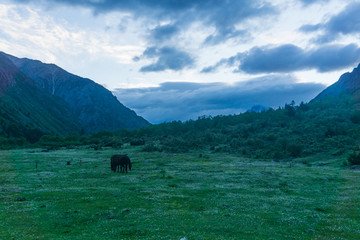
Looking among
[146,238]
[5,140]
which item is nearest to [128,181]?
[146,238]

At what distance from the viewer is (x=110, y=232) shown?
15.5 metres

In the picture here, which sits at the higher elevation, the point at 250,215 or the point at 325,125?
the point at 325,125

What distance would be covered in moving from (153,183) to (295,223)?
17879 millimetres

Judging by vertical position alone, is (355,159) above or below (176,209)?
below

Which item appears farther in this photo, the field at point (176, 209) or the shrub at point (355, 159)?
the shrub at point (355, 159)

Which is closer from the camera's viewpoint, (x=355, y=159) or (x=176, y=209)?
(x=176, y=209)

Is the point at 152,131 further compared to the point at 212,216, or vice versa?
the point at 152,131

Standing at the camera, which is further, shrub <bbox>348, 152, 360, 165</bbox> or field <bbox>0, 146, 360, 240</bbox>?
shrub <bbox>348, 152, 360, 165</bbox>

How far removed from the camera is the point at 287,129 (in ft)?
342

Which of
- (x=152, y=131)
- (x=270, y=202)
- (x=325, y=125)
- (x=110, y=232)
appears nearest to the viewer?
(x=110, y=232)

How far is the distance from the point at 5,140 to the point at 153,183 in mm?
118830

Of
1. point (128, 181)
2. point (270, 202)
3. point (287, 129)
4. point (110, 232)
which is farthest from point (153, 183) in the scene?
point (287, 129)

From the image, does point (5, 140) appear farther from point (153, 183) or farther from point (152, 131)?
point (153, 183)

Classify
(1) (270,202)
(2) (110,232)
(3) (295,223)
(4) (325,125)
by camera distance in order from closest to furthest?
(2) (110,232) < (3) (295,223) < (1) (270,202) < (4) (325,125)
